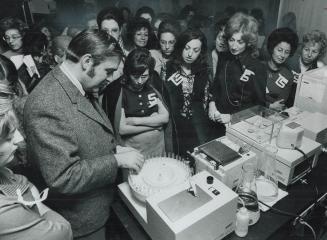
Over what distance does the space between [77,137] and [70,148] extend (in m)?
0.07

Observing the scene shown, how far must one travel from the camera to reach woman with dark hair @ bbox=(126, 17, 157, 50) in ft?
8.00

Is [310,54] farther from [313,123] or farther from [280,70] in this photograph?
[313,123]

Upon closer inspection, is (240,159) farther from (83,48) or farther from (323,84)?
(323,84)

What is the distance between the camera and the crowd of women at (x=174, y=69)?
81.8 inches

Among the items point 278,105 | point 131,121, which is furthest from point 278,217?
point 278,105

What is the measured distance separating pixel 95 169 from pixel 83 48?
0.55 meters

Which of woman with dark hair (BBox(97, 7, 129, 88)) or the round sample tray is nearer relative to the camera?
the round sample tray

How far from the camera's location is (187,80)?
2.41m

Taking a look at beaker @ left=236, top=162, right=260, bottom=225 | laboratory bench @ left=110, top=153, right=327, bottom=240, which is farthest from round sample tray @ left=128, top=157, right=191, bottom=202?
beaker @ left=236, top=162, right=260, bottom=225

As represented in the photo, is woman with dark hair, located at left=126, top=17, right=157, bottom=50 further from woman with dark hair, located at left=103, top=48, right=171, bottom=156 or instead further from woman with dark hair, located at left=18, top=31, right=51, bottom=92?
woman with dark hair, located at left=18, top=31, right=51, bottom=92

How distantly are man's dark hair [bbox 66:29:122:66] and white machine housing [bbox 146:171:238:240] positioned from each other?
2.20 ft

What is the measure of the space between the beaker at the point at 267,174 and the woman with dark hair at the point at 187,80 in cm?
107

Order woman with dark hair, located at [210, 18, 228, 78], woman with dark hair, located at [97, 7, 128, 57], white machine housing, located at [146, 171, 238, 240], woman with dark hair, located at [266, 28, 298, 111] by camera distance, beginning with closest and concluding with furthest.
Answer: white machine housing, located at [146, 171, 238, 240] < woman with dark hair, located at [97, 7, 128, 57] < woman with dark hair, located at [266, 28, 298, 111] < woman with dark hair, located at [210, 18, 228, 78]

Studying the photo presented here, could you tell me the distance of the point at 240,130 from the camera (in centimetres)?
163
